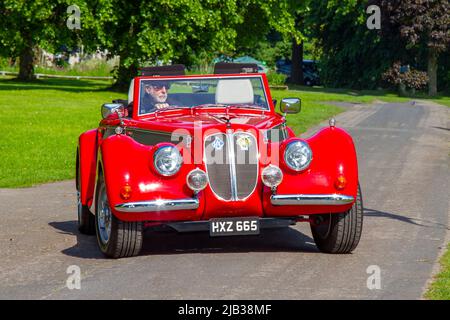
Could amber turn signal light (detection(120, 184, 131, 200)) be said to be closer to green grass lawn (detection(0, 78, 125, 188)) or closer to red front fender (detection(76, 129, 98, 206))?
red front fender (detection(76, 129, 98, 206))

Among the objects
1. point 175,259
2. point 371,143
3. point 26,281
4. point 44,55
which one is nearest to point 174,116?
point 175,259

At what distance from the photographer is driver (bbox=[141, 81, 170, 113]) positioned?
11281mm

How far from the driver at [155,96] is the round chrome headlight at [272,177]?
2066 millimetres

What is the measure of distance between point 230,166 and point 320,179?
0.83 metres

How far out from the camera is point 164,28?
4128cm

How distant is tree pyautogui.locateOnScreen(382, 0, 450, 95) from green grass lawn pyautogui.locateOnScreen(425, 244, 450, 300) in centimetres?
4447

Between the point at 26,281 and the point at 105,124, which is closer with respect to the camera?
the point at 26,281

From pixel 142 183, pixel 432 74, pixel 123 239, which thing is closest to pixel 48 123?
pixel 123 239

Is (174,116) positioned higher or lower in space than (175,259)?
higher


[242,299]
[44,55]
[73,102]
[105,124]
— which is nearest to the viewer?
[242,299]

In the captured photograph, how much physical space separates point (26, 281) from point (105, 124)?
3371 millimetres

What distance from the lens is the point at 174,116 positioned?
430 inches

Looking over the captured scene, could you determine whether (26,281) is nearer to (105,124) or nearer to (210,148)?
(210,148)

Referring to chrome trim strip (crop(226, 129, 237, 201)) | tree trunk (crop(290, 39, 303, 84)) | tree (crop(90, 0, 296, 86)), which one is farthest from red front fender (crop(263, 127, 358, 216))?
tree trunk (crop(290, 39, 303, 84))
